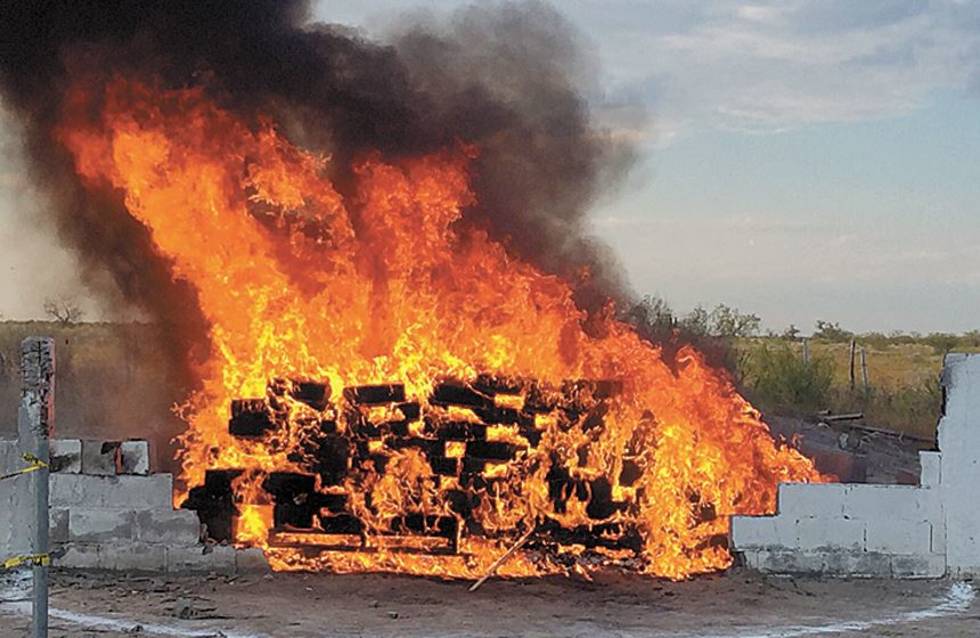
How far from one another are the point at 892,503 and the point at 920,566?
26.4 inches

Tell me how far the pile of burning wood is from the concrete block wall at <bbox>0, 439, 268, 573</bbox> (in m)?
0.31

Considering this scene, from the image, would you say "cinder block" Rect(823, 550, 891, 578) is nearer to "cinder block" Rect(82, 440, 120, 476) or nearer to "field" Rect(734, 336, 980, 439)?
"cinder block" Rect(82, 440, 120, 476)

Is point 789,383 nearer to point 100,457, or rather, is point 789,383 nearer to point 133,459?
point 133,459

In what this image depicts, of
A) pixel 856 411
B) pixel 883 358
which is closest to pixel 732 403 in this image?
pixel 856 411

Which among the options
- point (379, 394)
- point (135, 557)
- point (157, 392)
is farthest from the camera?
point (157, 392)

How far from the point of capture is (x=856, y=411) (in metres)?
21.9

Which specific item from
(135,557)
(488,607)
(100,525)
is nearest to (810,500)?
(488,607)

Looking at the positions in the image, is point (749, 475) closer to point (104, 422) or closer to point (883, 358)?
point (104, 422)

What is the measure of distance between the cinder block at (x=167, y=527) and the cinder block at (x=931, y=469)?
7.20 meters

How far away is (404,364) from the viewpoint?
1162 centimetres

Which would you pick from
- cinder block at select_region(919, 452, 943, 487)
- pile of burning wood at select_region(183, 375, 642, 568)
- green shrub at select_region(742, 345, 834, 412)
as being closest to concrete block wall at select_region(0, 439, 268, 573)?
pile of burning wood at select_region(183, 375, 642, 568)

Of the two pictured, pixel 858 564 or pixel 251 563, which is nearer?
pixel 858 564

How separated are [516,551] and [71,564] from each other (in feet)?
14.6

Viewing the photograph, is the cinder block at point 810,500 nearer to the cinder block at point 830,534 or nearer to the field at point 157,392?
the cinder block at point 830,534
